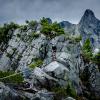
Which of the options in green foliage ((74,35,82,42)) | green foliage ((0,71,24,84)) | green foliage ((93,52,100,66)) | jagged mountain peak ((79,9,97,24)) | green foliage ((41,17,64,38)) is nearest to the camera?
green foliage ((0,71,24,84))

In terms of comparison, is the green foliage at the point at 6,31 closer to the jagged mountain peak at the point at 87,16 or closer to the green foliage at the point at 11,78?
the green foliage at the point at 11,78

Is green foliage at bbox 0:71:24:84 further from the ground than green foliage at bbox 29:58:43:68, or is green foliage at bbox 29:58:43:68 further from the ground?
green foliage at bbox 29:58:43:68

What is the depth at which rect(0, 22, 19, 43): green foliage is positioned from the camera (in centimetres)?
4550

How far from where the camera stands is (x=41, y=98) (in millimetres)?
25188

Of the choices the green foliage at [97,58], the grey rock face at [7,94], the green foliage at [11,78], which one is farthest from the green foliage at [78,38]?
the grey rock face at [7,94]

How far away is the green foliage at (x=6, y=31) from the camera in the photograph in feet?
149

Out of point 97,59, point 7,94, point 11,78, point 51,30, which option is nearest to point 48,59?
point 51,30

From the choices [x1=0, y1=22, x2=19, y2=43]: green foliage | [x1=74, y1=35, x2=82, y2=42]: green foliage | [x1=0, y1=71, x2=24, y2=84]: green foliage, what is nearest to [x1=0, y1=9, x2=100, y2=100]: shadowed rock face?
[x1=74, y1=35, x2=82, y2=42]: green foliage

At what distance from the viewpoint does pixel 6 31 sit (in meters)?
46.1

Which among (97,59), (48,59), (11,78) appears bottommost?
(11,78)

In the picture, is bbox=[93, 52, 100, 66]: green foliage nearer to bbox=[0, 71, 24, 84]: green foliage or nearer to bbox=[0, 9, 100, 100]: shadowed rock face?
bbox=[0, 9, 100, 100]: shadowed rock face

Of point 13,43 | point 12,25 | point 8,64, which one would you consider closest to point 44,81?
point 8,64

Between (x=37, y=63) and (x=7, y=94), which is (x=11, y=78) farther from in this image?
(x=37, y=63)

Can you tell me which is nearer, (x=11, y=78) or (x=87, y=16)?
(x=11, y=78)
